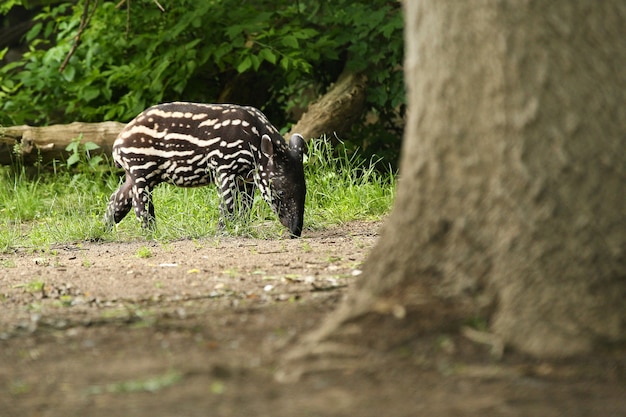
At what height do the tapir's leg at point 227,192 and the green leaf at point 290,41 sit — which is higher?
the green leaf at point 290,41

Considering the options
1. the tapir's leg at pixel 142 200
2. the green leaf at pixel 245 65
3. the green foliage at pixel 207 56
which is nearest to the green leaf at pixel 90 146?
the green foliage at pixel 207 56

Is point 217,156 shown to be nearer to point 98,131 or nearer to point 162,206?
point 162,206

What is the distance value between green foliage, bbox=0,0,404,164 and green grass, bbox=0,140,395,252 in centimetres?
97

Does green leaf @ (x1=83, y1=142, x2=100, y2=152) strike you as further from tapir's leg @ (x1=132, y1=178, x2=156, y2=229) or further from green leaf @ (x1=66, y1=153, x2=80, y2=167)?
tapir's leg @ (x1=132, y1=178, x2=156, y2=229)

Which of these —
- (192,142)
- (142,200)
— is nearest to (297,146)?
(192,142)

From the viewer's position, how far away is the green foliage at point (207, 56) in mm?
10992

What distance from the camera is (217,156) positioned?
8.34m

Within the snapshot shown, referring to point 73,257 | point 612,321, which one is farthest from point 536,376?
point 73,257

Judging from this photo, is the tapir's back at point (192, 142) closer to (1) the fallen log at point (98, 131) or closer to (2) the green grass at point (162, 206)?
(2) the green grass at point (162, 206)

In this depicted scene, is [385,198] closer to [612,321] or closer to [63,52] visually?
[63,52]

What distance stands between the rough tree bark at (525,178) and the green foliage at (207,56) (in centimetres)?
722

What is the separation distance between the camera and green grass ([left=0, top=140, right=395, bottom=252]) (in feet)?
27.4

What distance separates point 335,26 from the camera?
1168 cm

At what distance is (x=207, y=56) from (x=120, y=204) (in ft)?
8.92
